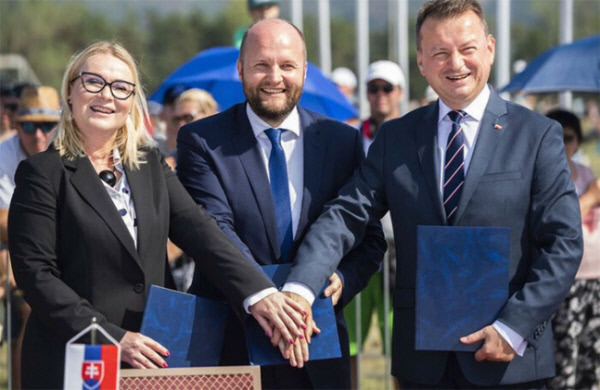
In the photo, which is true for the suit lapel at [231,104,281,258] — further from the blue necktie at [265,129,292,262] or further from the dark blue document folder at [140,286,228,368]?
the dark blue document folder at [140,286,228,368]

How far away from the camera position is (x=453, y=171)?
388 centimetres

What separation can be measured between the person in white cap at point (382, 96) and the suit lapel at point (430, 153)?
3.64m

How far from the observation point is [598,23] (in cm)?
5131

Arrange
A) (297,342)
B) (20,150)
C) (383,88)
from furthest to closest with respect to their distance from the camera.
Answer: (383,88), (20,150), (297,342)

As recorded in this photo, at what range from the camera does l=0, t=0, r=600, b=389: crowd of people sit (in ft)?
12.4

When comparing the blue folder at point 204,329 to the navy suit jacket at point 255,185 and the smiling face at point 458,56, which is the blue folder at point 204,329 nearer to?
the navy suit jacket at point 255,185

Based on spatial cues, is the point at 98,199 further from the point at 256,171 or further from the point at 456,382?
the point at 456,382

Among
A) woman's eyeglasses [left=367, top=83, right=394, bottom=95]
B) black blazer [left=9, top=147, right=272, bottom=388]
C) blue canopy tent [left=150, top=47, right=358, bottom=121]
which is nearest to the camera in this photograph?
black blazer [left=9, top=147, right=272, bottom=388]

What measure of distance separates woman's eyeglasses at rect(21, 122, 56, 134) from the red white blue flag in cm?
363

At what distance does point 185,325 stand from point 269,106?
1.02m

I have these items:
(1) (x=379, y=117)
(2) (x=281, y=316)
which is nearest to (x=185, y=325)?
(2) (x=281, y=316)

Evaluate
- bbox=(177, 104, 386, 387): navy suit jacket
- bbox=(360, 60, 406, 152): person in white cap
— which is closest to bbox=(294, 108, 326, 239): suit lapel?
bbox=(177, 104, 386, 387): navy suit jacket

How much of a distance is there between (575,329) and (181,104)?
10.2 feet

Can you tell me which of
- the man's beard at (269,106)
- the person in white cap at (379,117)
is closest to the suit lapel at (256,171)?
the man's beard at (269,106)
